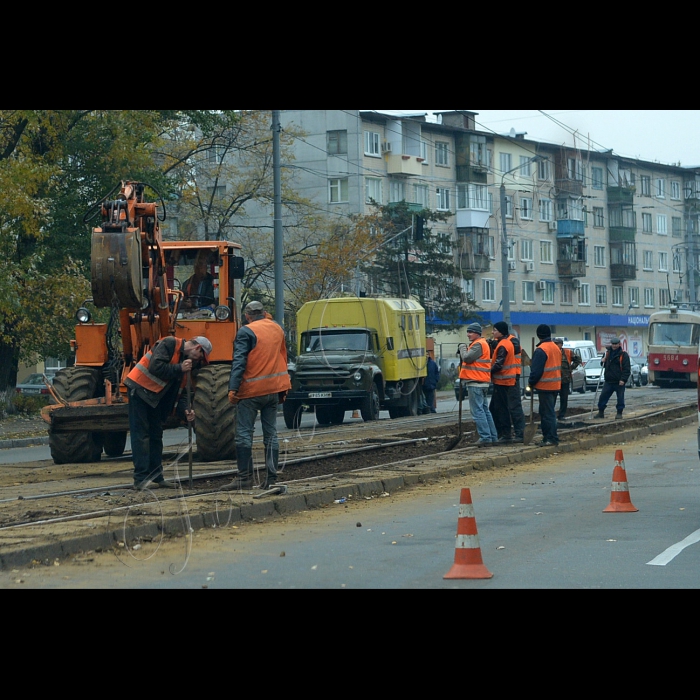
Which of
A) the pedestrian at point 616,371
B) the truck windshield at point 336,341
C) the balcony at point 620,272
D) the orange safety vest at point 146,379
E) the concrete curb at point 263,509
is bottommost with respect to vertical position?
the concrete curb at point 263,509

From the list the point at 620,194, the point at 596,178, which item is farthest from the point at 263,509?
the point at 620,194

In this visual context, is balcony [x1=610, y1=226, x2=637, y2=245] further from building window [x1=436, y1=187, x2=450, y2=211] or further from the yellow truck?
the yellow truck

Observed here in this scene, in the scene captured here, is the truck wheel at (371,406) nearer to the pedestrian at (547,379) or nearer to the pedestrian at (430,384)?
the pedestrian at (430,384)

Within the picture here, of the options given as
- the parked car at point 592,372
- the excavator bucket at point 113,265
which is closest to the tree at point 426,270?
the parked car at point 592,372

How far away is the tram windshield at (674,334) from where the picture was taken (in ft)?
163

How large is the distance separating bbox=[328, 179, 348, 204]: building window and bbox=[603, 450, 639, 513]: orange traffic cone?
53.0 metres

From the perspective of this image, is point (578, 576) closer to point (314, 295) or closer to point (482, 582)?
point (482, 582)

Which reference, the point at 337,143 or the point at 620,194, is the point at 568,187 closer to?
the point at 620,194

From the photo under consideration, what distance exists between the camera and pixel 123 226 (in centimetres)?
1429

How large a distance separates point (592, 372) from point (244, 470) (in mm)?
37708

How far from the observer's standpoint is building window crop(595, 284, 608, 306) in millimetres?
83250

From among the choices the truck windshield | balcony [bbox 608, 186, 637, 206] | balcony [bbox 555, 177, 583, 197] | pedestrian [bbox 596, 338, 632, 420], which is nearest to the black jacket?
pedestrian [bbox 596, 338, 632, 420]

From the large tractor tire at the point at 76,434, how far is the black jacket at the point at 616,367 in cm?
1212

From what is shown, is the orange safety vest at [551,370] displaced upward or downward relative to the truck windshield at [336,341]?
downward
